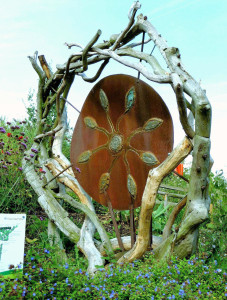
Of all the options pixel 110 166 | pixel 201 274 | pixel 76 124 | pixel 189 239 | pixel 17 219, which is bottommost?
pixel 201 274

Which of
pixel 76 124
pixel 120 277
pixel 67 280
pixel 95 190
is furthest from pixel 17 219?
pixel 76 124

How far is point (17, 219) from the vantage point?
3.16 meters

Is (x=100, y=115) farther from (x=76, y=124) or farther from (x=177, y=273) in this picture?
(x=177, y=273)

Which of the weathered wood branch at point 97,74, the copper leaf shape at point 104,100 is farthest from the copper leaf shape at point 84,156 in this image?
the weathered wood branch at point 97,74

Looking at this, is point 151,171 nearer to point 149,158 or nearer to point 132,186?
point 149,158

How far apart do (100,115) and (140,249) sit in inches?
60.3

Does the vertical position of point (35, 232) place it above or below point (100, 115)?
below

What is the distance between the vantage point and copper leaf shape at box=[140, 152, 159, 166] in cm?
390

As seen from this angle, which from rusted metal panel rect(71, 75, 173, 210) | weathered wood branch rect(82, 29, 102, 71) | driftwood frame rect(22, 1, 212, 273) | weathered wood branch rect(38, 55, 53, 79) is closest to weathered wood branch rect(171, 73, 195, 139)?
driftwood frame rect(22, 1, 212, 273)

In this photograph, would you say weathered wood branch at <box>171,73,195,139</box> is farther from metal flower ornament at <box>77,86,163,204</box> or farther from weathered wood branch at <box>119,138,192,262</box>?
metal flower ornament at <box>77,86,163,204</box>

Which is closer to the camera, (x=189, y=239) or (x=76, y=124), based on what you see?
(x=189, y=239)

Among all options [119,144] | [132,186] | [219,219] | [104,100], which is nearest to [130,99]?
[104,100]

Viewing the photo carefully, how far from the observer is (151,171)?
3332 millimetres

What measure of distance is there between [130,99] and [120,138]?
1.41 ft
